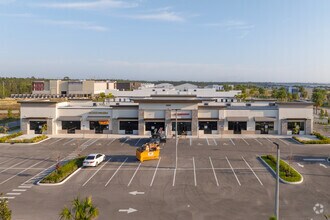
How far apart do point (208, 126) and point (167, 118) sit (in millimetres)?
7419

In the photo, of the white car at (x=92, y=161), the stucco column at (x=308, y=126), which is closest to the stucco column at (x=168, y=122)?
the white car at (x=92, y=161)

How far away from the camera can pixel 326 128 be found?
63625mm

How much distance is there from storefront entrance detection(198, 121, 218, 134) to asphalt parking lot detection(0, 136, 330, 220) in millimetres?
10860

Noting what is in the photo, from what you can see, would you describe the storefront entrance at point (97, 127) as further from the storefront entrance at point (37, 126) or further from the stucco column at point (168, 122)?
the stucco column at point (168, 122)

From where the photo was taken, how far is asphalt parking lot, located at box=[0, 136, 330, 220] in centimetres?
2389

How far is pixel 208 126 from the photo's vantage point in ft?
186

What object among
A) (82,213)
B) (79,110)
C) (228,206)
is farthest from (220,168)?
(79,110)

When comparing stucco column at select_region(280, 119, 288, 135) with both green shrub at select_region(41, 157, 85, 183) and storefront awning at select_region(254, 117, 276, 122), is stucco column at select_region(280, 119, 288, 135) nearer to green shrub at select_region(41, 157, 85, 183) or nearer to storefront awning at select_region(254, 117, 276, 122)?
storefront awning at select_region(254, 117, 276, 122)

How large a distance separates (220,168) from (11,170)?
22.2m

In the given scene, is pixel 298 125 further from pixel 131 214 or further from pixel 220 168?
pixel 131 214

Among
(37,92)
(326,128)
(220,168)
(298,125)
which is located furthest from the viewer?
(37,92)

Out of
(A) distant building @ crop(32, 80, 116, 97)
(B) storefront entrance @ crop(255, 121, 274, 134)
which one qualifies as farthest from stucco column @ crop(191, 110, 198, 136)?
(A) distant building @ crop(32, 80, 116, 97)

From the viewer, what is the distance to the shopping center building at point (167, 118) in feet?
182

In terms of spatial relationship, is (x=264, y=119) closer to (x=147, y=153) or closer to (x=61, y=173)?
(x=147, y=153)
